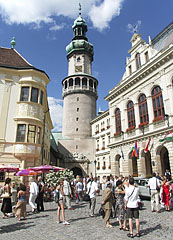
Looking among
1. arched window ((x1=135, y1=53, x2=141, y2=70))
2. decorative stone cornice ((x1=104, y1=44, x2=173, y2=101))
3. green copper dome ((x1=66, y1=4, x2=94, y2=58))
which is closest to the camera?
decorative stone cornice ((x1=104, y1=44, x2=173, y2=101))

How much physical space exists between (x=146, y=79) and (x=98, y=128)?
2164cm

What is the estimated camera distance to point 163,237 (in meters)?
5.99

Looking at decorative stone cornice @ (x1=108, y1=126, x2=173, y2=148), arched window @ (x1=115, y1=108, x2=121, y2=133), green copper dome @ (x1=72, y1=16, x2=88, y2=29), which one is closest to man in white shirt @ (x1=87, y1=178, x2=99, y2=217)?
decorative stone cornice @ (x1=108, y1=126, x2=173, y2=148)

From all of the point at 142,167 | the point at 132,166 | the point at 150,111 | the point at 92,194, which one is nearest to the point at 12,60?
the point at 150,111

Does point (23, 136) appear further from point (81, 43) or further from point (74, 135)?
point (81, 43)

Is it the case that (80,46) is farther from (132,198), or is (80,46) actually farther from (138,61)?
(132,198)

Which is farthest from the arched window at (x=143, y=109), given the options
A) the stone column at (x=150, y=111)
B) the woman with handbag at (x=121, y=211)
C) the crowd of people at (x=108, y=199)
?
the woman with handbag at (x=121, y=211)

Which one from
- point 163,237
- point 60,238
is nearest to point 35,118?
point 60,238

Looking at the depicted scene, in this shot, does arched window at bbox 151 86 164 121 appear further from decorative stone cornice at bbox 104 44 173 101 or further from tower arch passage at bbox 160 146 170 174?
tower arch passage at bbox 160 146 170 174

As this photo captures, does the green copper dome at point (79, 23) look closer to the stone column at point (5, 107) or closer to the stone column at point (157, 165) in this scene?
the stone column at point (5, 107)

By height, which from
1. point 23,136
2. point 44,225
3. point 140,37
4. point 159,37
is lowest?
point 44,225

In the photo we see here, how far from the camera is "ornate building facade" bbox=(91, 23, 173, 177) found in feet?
70.1

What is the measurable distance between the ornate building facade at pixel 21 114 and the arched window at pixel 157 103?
1379cm

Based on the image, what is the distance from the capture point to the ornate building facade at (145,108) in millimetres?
21359
